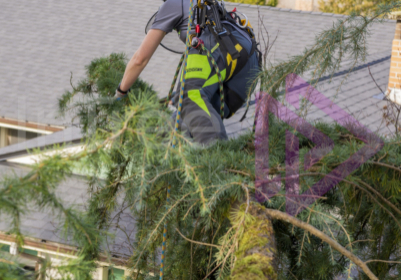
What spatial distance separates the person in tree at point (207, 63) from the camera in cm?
232

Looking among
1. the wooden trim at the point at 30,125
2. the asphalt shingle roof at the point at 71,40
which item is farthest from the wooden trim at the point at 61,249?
the asphalt shingle roof at the point at 71,40

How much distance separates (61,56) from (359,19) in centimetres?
933

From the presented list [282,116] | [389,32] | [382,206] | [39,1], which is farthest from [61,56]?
[382,206]

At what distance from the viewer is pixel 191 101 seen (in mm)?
2352

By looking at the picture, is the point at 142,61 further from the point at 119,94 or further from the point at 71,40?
the point at 71,40

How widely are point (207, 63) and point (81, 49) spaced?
899cm

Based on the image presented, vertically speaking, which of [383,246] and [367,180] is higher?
[367,180]

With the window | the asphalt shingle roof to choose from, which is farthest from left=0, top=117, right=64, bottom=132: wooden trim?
the window

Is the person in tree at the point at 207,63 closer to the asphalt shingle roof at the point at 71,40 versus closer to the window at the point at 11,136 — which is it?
the asphalt shingle roof at the point at 71,40

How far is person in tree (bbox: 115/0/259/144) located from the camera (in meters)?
2.32

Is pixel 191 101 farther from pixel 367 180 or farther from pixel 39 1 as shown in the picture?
pixel 39 1

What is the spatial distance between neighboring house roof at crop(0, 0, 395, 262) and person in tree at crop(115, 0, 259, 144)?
2.84m

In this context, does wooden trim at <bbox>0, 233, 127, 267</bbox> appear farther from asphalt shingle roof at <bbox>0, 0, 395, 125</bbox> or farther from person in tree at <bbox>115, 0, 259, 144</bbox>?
asphalt shingle roof at <bbox>0, 0, 395, 125</bbox>

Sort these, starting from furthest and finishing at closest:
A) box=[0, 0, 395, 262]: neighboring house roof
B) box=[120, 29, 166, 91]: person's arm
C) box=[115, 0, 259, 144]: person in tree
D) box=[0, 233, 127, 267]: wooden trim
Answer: box=[0, 0, 395, 262]: neighboring house roof < box=[120, 29, 166, 91]: person's arm < box=[115, 0, 259, 144]: person in tree < box=[0, 233, 127, 267]: wooden trim
